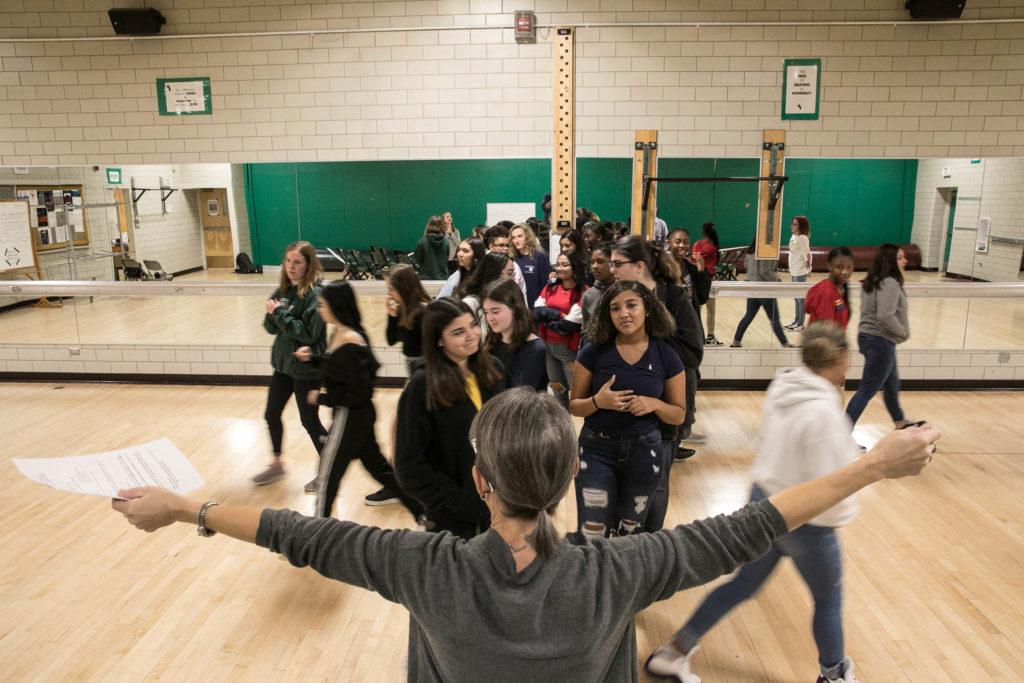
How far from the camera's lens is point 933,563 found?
12.2ft

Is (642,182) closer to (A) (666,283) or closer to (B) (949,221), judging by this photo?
(A) (666,283)

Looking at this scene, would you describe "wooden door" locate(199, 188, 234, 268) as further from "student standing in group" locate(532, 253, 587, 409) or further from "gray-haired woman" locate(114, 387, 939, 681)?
"gray-haired woman" locate(114, 387, 939, 681)

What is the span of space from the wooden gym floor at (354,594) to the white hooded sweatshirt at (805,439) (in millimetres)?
916

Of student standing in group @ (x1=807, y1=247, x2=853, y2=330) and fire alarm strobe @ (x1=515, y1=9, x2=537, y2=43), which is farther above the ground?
fire alarm strobe @ (x1=515, y1=9, x2=537, y2=43)

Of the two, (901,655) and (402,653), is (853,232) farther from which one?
(402,653)

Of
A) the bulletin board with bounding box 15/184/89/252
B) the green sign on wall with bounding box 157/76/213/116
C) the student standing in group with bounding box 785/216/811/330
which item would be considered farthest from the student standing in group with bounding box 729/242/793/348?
the bulletin board with bounding box 15/184/89/252

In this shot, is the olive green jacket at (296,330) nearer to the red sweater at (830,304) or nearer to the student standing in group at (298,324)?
the student standing in group at (298,324)

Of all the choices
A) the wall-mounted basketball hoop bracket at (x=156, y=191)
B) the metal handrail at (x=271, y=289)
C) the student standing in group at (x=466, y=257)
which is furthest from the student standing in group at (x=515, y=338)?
the wall-mounted basketball hoop bracket at (x=156, y=191)

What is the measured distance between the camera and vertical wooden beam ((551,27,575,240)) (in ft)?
15.1

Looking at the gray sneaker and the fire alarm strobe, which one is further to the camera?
the fire alarm strobe

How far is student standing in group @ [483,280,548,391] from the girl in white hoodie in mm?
1023

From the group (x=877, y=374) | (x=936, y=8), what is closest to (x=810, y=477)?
(x=877, y=374)

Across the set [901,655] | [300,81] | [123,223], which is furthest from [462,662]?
[123,223]

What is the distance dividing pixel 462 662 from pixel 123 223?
13.3 meters
